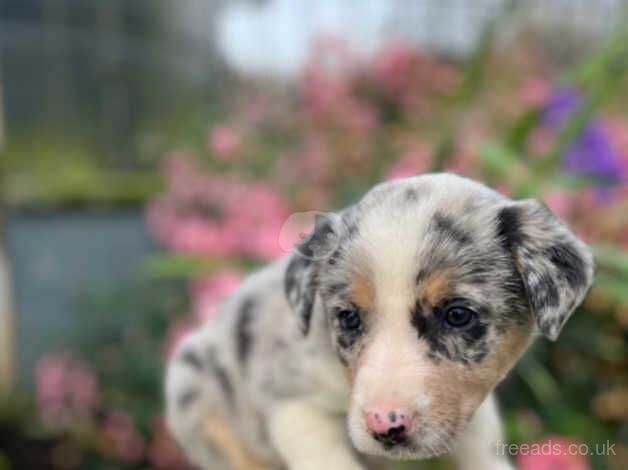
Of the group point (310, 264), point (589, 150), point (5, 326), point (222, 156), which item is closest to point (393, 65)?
point (222, 156)

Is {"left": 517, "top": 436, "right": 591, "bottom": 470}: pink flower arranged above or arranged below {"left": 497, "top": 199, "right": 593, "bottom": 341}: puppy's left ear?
below

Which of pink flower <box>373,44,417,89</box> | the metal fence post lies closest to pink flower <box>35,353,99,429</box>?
the metal fence post

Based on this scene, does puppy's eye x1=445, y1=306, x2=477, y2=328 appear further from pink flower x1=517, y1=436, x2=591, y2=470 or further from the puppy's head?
pink flower x1=517, y1=436, x2=591, y2=470

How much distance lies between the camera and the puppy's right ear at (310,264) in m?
0.88

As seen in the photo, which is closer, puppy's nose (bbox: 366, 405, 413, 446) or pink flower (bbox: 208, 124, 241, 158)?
puppy's nose (bbox: 366, 405, 413, 446)

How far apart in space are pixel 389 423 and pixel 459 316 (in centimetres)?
13

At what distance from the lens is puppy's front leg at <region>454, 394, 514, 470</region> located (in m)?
0.88

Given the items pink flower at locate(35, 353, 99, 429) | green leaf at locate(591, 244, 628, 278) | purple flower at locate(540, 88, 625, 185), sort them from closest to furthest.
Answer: green leaf at locate(591, 244, 628, 278) < purple flower at locate(540, 88, 625, 185) < pink flower at locate(35, 353, 99, 429)

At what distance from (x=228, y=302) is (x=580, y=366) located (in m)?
1.18

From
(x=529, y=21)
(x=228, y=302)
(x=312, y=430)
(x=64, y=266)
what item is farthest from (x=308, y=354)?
(x=64, y=266)

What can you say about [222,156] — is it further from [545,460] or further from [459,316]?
[459,316]

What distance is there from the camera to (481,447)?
894mm

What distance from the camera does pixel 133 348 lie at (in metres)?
3.28

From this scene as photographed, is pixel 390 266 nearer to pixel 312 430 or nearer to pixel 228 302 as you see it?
pixel 312 430
